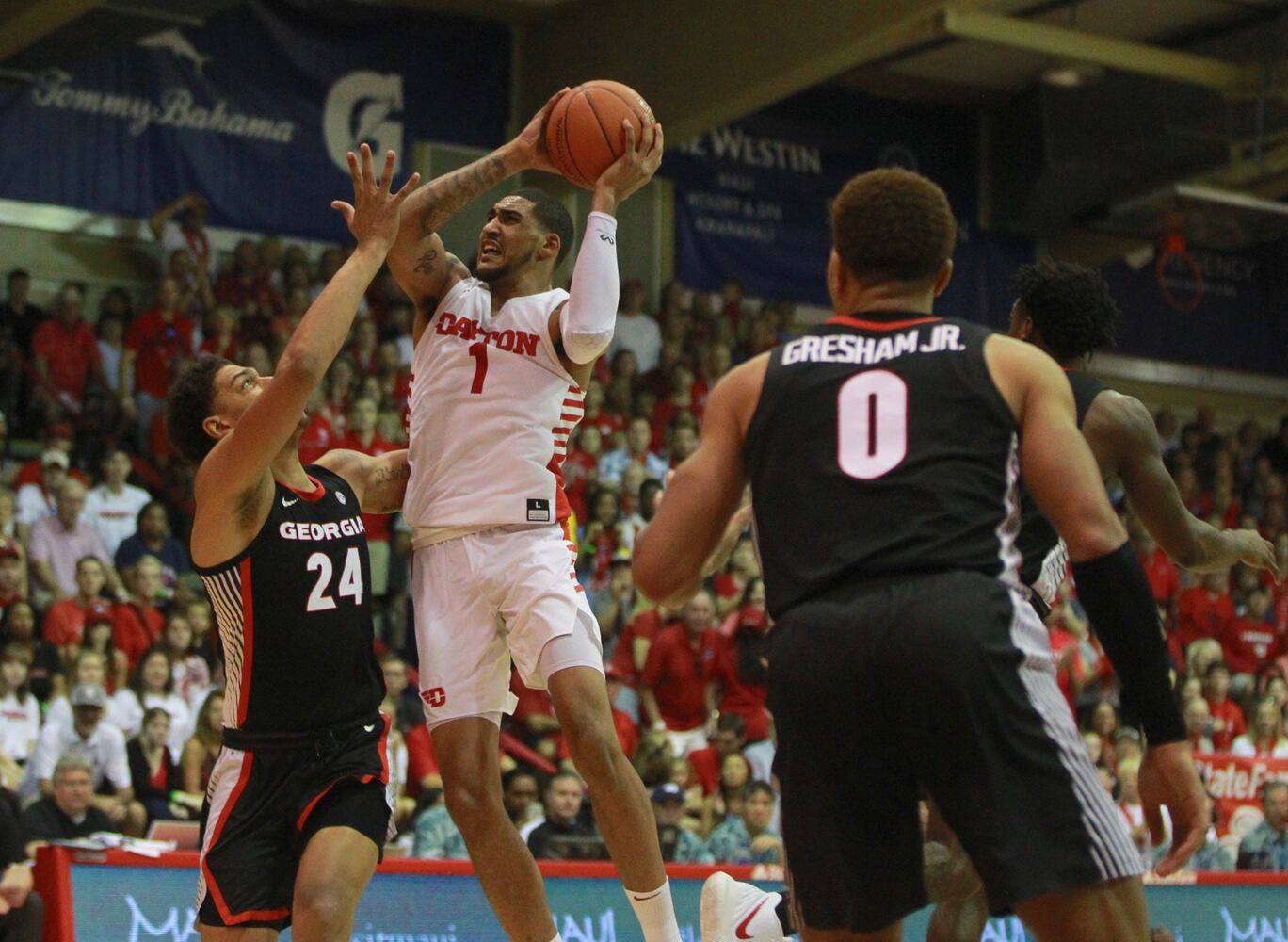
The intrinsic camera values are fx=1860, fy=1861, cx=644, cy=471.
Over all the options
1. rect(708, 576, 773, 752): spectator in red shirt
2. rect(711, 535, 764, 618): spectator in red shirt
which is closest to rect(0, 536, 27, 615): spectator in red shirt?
rect(708, 576, 773, 752): spectator in red shirt

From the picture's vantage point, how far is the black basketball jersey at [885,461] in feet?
11.9

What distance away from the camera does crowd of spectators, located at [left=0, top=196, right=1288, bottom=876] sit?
10875 millimetres

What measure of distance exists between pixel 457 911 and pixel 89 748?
374 cm

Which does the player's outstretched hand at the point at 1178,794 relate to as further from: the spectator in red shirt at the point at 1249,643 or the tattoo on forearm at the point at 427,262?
the spectator in red shirt at the point at 1249,643

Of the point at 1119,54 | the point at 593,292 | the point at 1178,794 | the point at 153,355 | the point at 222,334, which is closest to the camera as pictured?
the point at 1178,794

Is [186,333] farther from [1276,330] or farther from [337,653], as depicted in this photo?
[1276,330]

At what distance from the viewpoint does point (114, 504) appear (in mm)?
13289

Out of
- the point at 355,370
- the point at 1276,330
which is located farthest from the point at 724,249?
the point at 1276,330

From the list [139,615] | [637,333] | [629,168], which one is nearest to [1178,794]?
[629,168]

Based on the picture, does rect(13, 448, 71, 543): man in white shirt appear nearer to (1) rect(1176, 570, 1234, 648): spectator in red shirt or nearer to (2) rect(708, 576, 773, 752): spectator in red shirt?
(2) rect(708, 576, 773, 752): spectator in red shirt

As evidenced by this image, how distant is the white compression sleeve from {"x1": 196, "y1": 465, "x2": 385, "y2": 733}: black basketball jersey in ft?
3.33

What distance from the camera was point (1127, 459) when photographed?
4672mm

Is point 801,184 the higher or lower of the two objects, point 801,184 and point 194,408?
the higher

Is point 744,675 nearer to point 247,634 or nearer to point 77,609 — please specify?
point 77,609
